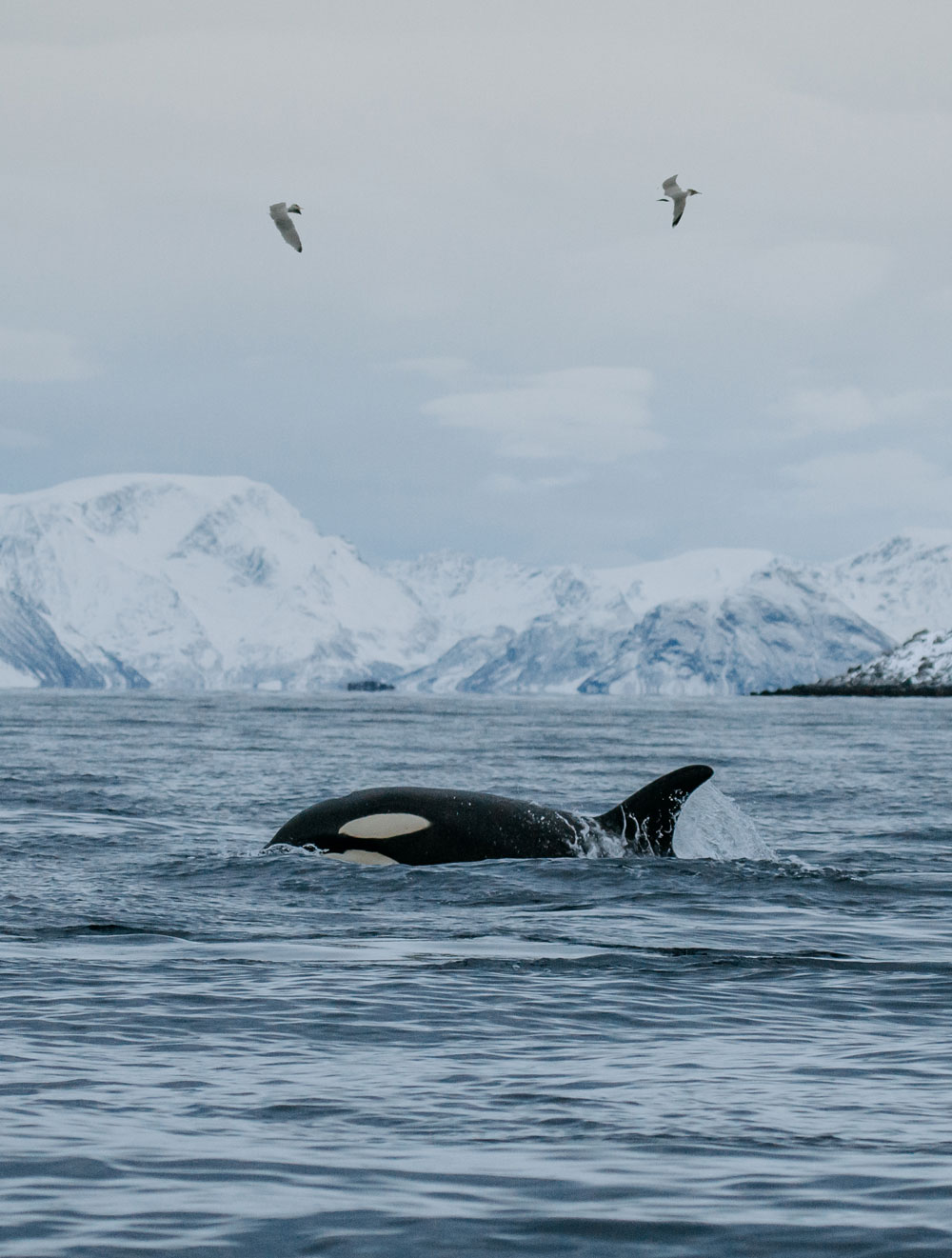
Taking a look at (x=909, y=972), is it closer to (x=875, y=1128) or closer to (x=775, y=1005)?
(x=775, y=1005)

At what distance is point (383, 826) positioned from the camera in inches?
643

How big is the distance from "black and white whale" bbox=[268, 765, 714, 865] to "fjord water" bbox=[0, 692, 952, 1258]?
1.38ft

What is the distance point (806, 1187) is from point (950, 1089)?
6.03 ft

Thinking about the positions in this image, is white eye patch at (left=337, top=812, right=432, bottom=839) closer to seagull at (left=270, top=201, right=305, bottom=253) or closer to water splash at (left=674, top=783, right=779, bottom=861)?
water splash at (left=674, top=783, right=779, bottom=861)

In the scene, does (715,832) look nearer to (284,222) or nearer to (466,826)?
(466,826)

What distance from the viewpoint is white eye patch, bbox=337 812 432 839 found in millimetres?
16281

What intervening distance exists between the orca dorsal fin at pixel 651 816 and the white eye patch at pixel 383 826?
6.64ft

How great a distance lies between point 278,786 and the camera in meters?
29.4

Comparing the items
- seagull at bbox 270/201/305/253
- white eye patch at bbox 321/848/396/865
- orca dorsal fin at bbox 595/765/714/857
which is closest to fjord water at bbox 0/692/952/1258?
white eye patch at bbox 321/848/396/865

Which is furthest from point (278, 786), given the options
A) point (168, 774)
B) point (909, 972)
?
point (909, 972)

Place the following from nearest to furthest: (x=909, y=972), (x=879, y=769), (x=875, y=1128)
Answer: (x=875, y=1128) < (x=909, y=972) < (x=879, y=769)

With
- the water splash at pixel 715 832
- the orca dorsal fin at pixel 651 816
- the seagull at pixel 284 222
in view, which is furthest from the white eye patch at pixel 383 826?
the seagull at pixel 284 222

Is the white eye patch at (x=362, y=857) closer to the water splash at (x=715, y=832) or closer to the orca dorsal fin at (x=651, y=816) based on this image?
the orca dorsal fin at (x=651, y=816)

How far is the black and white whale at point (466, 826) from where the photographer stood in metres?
16.2
